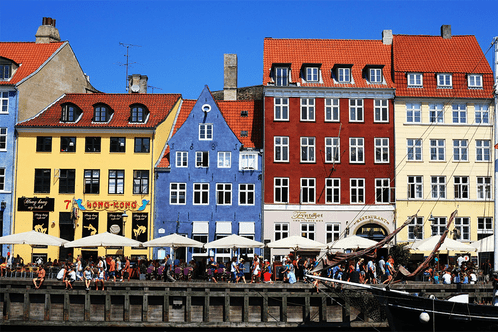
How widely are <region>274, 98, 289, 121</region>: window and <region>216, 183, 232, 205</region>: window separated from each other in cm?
594

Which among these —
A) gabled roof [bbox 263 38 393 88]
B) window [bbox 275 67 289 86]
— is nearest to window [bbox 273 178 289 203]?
window [bbox 275 67 289 86]

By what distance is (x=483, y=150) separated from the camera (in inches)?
1828

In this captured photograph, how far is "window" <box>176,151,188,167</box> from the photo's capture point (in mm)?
45656

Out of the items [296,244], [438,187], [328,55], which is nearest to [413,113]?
[438,187]

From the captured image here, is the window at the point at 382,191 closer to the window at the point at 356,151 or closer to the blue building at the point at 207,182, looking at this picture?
the window at the point at 356,151

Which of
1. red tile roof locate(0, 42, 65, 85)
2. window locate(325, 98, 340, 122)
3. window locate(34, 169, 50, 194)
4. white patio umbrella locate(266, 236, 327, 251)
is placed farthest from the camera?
red tile roof locate(0, 42, 65, 85)

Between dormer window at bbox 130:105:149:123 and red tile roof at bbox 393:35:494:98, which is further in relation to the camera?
red tile roof at bbox 393:35:494:98

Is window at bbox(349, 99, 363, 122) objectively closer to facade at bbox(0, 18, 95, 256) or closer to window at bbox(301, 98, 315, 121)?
window at bbox(301, 98, 315, 121)

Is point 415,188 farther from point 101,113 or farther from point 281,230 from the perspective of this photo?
point 101,113

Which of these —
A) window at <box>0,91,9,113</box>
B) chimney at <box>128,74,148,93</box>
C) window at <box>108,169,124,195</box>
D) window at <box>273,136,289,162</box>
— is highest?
chimney at <box>128,74,148,93</box>

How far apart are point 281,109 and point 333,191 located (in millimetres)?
6823

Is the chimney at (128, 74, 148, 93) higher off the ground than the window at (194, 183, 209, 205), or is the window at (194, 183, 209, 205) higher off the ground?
the chimney at (128, 74, 148, 93)

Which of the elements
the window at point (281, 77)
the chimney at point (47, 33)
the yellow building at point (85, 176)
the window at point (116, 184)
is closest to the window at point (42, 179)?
the yellow building at point (85, 176)

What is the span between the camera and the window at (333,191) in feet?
150
